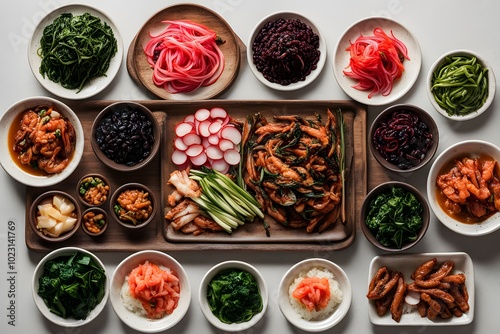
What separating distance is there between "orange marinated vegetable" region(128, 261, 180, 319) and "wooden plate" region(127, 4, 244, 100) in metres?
1.28

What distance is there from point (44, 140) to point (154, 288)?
4.24 feet

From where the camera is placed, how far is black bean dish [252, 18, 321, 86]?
493 centimetres

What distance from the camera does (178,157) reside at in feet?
16.5

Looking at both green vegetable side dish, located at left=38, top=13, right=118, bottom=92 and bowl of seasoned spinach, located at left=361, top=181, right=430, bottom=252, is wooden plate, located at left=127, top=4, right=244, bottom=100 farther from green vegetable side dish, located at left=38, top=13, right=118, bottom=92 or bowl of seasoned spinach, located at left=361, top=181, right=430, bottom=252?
bowl of seasoned spinach, located at left=361, top=181, right=430, bottom=252

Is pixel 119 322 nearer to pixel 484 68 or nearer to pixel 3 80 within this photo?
pixel 3 80

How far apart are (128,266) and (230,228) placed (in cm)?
79

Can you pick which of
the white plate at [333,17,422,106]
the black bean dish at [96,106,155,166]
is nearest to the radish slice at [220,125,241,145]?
the black bean dish at [96,106,155,166]

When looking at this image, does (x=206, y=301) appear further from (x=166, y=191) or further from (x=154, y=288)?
(x=166, y=191)

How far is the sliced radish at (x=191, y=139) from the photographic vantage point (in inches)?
197

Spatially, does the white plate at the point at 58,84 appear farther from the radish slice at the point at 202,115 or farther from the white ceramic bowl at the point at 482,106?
the white ceramic bowl at the point at 482,106

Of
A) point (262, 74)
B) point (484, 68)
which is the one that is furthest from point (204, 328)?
point (484, 68)

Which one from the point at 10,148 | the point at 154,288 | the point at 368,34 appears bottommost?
the point at 154,288

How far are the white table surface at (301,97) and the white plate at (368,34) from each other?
99 millimetres

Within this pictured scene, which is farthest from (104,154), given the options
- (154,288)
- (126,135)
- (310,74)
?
(310,74)
